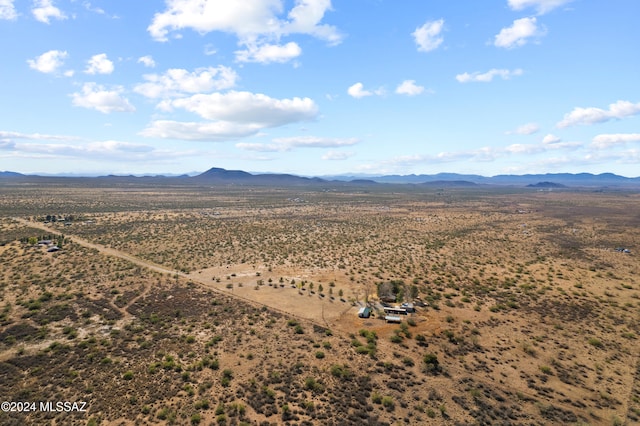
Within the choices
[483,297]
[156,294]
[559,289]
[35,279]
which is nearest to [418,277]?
[483,297]

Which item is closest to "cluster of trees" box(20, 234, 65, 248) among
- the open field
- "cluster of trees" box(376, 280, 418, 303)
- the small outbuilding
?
the open field

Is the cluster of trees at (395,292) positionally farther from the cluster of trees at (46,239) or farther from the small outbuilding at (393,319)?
the cluster of trees at (46,239)

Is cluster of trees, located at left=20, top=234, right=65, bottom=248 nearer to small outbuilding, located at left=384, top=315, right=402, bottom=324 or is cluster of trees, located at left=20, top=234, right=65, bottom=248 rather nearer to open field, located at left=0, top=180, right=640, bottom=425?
open field, located at left=0, top=180, right=640, bottom=425

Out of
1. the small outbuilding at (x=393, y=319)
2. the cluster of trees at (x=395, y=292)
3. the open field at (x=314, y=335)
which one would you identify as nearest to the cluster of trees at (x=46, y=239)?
the open field at (x=314, y=335)

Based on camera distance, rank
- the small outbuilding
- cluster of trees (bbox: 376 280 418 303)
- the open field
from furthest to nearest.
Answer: cluster of trees (bbox: 376 280 418 303) → the small outbuilding → the open field

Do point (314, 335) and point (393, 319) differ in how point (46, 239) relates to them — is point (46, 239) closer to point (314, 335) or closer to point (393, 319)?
point (314, 335)

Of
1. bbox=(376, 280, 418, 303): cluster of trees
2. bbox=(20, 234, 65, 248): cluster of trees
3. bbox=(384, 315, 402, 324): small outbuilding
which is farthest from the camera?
bbox=(20, 234, 65, 248): cluster of trees

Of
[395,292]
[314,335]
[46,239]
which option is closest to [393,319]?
[395,292]

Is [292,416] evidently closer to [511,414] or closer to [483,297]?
[511,414]
